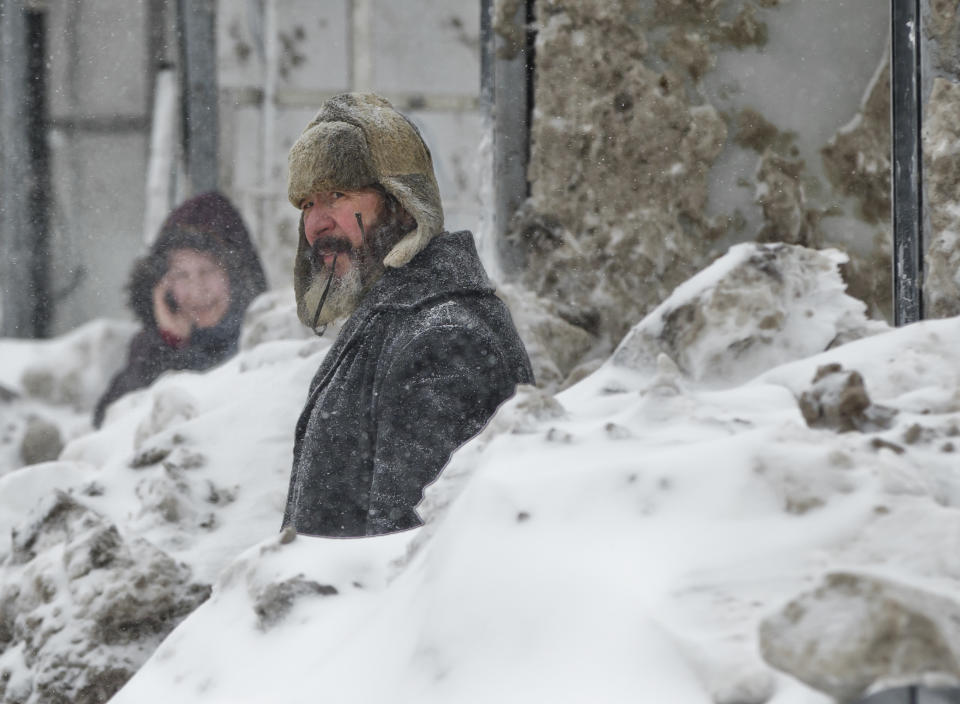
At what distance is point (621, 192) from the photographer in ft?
→ 10.4

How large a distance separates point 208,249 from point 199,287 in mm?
399

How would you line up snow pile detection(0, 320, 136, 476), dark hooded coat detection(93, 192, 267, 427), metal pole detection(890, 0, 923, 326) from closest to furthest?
1. metal pole detection(890, 0, 923, 326)
2. dark hooded coat detection(93, 192, 267, 427)
3. snow pile detection(0, 320, 136, 476)

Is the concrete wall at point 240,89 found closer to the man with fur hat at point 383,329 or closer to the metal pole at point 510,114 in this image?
the metal pole at point 510,114

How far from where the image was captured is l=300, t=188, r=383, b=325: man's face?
246cm

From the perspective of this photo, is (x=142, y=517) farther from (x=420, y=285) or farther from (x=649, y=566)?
(x=649, y=566)

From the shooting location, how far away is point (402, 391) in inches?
87.4

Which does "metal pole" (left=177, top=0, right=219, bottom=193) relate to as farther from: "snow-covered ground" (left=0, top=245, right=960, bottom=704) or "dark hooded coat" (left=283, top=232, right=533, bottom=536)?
"snow-covered ground" (left=0, top=245, right=960, bottom=704)

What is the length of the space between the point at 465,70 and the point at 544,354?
5734 mm

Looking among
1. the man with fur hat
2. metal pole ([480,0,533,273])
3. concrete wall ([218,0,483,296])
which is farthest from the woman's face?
the man with fur hat

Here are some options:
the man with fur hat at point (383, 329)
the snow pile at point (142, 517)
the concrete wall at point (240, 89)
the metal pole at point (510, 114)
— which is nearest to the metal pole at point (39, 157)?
the concrete wall at point (240, 89)

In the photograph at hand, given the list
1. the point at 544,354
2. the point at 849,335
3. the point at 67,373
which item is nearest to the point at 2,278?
the point at 67,373

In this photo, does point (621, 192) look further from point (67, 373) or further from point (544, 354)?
point (67, 373)

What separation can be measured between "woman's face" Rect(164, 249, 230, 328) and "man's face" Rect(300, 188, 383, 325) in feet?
12.9

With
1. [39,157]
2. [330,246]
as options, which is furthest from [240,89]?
[330,246]
